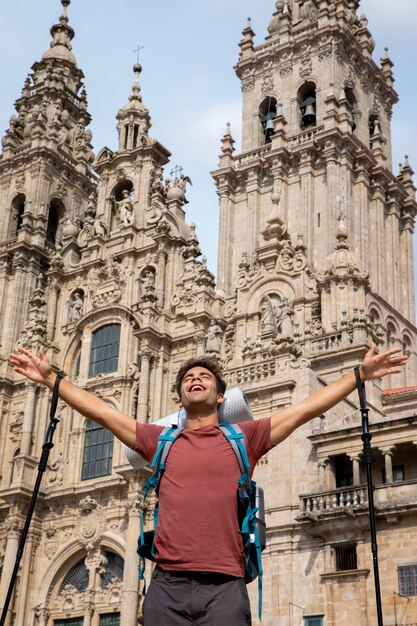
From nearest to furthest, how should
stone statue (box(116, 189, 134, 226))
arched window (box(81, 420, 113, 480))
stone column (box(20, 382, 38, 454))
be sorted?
arched window (box(81, 420, 113, 480)) < stone column (box(20, 382, 38, 454)) < stone statue (box(116, 189, 134, 226))

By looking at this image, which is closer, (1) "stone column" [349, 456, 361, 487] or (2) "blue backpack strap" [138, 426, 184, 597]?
(2) "blue backpack strap" [138, 426, 184, 597]

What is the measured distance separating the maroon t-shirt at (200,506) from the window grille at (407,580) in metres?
17.1

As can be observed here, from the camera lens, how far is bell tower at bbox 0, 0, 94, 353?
39.9m

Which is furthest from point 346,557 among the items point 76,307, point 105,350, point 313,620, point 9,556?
point 76,307

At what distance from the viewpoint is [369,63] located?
134ft

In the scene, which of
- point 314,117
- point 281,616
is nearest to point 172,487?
point 281,616

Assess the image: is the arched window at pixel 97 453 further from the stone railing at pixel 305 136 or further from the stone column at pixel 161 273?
the stone railing at pixel 305 136

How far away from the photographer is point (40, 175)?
42.5m

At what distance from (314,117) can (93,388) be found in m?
14.6

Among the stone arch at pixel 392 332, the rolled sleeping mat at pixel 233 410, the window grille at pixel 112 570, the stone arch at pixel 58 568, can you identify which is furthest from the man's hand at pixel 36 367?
the stone arch at pixel 392 332

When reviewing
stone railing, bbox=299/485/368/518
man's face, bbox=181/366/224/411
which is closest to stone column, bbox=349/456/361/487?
stone railing, bbox=299/485/368/518

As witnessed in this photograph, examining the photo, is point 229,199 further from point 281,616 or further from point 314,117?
point 281,616

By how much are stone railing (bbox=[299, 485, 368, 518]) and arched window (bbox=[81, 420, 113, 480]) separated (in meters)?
10.1

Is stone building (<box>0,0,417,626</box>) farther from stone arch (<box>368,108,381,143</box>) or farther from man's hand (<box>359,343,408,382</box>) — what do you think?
man's hand (<box>359,343,408,382</box>)
